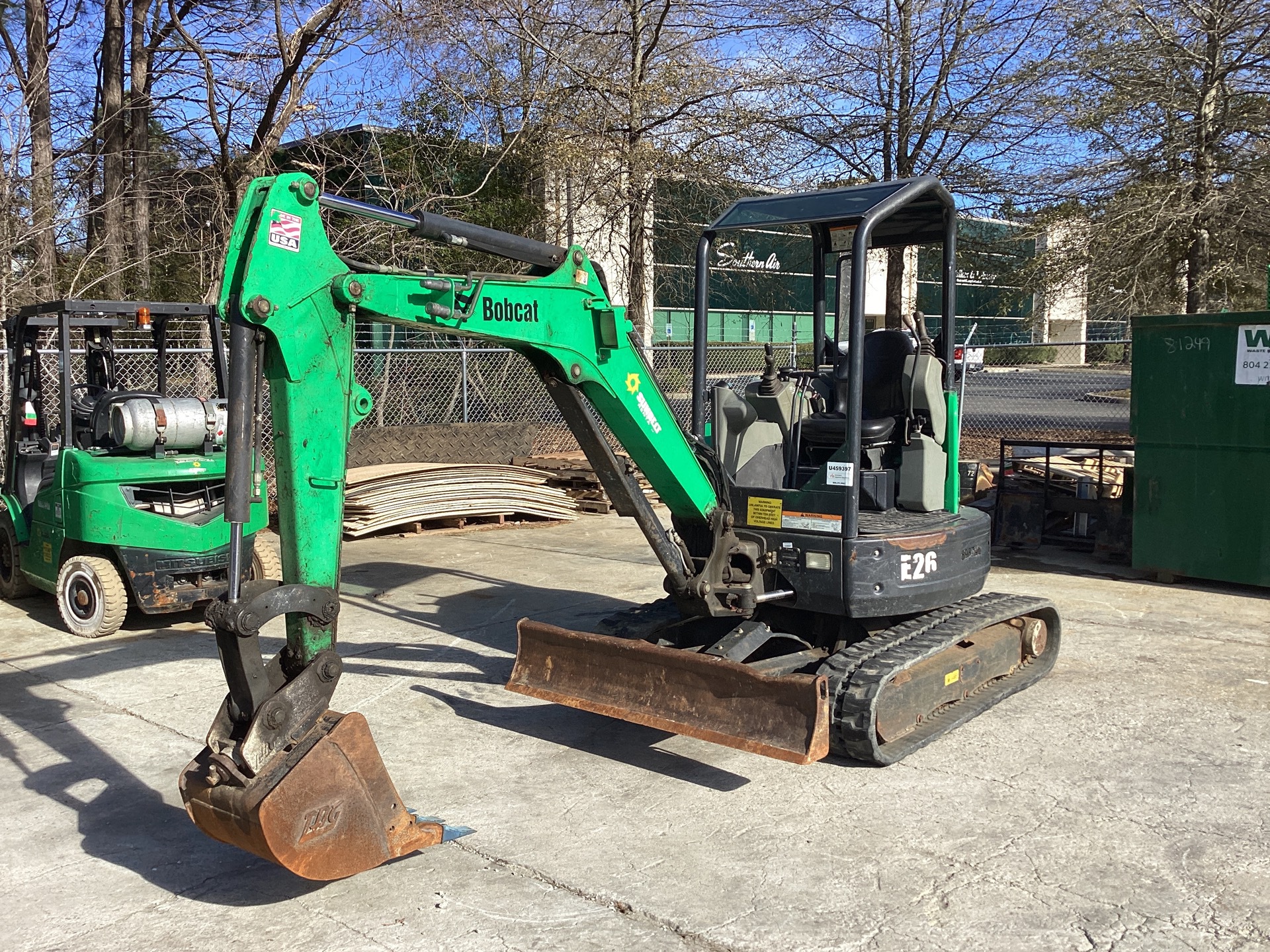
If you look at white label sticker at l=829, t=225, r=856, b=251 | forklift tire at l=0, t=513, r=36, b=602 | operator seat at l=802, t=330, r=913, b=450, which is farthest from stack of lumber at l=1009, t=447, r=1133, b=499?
forklift tire at l=0, t=513, r=36, b=602

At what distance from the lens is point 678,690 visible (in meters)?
5.64

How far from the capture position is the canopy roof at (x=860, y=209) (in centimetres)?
619

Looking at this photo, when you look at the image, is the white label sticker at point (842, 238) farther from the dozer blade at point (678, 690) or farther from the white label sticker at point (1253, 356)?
the white label sticker at point (1253, 356)

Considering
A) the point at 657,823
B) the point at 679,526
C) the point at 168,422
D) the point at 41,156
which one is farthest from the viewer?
the point at 41,156

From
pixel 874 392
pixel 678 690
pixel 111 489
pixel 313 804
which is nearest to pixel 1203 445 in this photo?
pixel 874 392

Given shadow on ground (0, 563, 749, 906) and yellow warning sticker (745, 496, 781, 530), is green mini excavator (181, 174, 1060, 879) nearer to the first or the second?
yellow warning sticker (745, 496, 781, 530)

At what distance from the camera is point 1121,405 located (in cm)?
1858

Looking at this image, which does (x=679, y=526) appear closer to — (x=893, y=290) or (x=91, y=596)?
(x=91, y=596)

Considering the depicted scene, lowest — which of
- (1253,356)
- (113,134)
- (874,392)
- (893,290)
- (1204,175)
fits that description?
(874,392)

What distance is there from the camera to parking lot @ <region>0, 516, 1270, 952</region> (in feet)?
13.4

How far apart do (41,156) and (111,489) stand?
8.52 m

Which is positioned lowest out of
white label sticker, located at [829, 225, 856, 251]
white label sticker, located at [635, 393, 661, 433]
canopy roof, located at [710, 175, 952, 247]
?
white label sticker, located at [635, 393, 661, 433]

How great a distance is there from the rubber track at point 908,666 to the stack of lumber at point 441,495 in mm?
6999

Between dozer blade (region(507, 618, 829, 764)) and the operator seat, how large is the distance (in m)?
1.67
